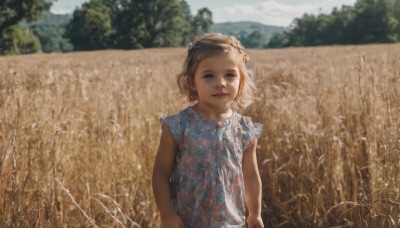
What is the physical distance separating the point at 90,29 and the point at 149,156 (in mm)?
63732

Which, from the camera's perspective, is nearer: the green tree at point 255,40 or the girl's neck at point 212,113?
the girl's neck at point 212,113

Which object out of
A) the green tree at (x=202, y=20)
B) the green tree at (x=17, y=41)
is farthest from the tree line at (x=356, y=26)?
the green tree at (x=17, y=41)

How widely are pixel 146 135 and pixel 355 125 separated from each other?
1543mm

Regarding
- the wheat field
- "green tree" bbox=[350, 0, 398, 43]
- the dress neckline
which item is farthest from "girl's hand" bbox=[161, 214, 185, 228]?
"green tree" bbox=[350, 0, 398, 43]

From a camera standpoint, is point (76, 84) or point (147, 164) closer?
point (147, 164)

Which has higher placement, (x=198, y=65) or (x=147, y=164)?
(x=198, y=65)

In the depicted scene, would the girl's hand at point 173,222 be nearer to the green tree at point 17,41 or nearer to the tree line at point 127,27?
the green tree at point 17,41

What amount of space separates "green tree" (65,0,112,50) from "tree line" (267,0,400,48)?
98.6ft

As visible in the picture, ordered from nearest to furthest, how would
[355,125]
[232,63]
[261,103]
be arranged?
[232,63] → [355,125] → [261,103]

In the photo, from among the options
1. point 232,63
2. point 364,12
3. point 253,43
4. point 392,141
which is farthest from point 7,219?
point 253,43

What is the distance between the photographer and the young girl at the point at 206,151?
1765mm

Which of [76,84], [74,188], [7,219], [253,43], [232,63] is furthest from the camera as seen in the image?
[253,43]

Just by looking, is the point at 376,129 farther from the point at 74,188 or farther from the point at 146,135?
the point at 74,188

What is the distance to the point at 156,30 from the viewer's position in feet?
207
